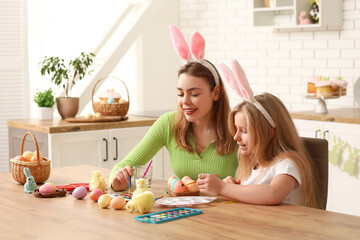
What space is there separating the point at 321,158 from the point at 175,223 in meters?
0.79

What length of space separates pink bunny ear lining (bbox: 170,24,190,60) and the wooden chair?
27.9 inches

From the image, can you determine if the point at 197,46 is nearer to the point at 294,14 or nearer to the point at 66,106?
the point at 66,106

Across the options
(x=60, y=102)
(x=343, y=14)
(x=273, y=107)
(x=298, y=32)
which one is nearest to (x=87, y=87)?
(x=60, y=102)

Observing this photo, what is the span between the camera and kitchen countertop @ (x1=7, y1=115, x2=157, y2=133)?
4137mm

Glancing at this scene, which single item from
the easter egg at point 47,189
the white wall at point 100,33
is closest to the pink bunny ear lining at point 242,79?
the easter egg at point 47,189

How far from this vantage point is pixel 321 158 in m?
2.44

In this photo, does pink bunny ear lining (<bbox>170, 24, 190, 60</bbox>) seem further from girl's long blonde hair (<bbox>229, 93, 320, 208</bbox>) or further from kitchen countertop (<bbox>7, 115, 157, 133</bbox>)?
kitchen countertop (<bbox>7, 115, 157, 133</bbox>)

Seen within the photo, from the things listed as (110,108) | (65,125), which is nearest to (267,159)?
(65,125)

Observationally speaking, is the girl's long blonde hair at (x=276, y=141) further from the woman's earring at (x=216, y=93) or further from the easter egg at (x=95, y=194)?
the easter egg at (x=95, y=194)

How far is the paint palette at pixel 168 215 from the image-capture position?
6.44 feet

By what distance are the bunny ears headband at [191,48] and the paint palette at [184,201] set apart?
71 centimetres

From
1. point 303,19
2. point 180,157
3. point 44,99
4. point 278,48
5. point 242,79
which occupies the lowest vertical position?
point 180,157

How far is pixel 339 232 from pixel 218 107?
113 cm

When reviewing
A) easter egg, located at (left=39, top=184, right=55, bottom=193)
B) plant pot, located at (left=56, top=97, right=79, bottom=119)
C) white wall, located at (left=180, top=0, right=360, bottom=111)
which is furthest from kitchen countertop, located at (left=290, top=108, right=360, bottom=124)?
easter egg, located at (left=39, top=184, right=55, bottom=193)
